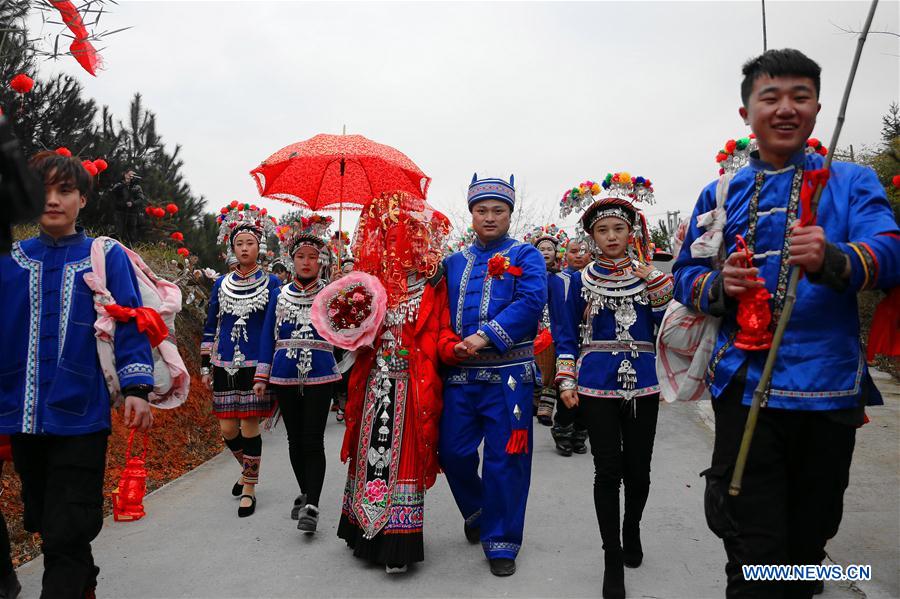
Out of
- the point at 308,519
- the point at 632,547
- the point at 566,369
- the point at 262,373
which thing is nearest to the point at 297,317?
the point at 262,373

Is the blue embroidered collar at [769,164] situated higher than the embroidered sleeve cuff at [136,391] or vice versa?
the blue embroidered collar at [769,164]

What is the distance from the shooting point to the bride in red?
4.26m

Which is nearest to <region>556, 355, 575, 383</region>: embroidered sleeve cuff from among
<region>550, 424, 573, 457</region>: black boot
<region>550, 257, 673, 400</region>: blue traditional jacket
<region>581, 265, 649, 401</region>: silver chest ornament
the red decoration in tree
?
<region>550, 257, 673, 400</region>: blue traditional jacket

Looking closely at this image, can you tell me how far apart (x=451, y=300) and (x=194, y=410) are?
618 centimetres

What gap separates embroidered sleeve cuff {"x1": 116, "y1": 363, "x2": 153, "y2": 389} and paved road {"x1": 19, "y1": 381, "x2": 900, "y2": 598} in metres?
1.48

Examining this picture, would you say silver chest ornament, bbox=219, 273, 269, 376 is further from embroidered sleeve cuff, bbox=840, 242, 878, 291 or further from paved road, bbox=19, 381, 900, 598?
embroidered sleeve cuff, bbox=840, 242, 878, 291

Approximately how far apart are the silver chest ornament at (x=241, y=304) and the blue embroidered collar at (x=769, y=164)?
422 cm

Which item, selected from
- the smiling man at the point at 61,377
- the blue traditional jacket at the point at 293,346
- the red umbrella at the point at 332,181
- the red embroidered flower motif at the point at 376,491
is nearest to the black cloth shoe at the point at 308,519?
the red embroidered flower motif at the point at 376,491

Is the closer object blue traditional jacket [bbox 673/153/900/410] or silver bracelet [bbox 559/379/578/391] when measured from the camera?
blue traditional jacket [bbox 673/153/900/410]

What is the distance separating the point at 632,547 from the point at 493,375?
134cm

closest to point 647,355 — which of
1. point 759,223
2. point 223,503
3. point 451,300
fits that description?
point 451,300

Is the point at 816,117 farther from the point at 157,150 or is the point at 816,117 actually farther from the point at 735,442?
the point at 157,150

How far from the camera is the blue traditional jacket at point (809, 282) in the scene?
2.30m

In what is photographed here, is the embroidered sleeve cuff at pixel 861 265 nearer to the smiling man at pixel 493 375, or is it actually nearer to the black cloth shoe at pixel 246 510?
the smiling man at pixel 493 375
